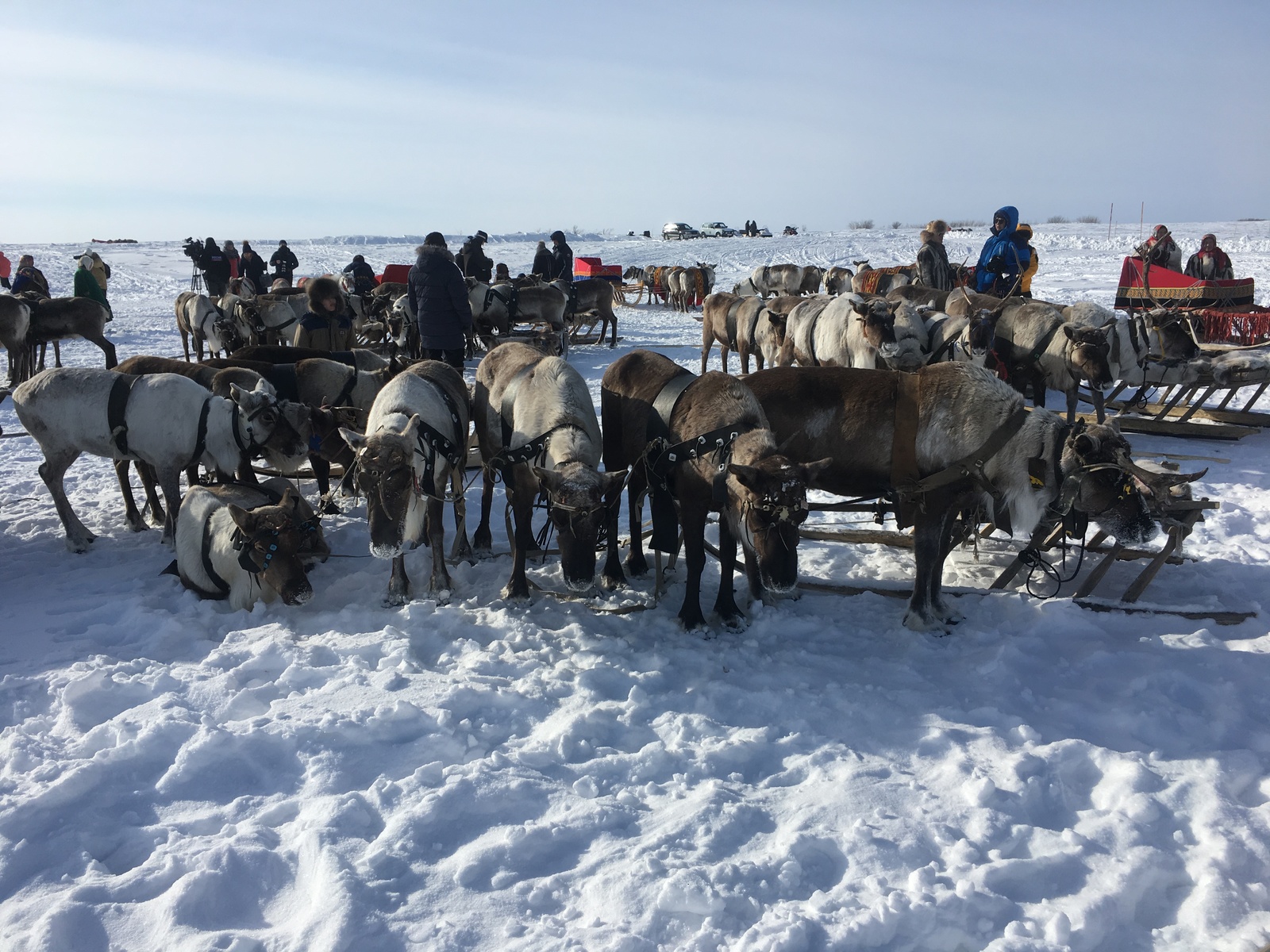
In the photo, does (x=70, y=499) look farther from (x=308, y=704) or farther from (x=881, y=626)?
(x=881, y=626)

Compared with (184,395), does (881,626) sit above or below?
below

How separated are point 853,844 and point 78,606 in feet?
16.2

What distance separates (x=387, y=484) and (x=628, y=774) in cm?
229

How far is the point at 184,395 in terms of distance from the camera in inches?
237

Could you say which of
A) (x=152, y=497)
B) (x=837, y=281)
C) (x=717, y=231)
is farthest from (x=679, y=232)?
(x=152, y=497)

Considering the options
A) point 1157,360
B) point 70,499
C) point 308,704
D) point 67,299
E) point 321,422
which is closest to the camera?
point 308,704

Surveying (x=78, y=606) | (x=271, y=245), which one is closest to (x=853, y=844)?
(x=78, y=606)

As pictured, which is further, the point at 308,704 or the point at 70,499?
the point at 70,499

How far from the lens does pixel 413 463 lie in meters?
4.79

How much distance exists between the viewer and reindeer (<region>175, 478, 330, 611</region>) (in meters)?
4.78

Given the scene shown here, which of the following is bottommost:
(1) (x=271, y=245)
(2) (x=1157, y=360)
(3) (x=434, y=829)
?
(3) (x=434, y=829)

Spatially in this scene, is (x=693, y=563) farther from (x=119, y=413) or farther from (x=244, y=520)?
(x=119, y=413)

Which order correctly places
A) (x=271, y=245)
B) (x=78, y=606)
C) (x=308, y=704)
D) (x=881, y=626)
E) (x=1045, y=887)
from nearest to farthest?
(x=1045, y=887)
(x=308, y=704)
(x=881, y=626)
(x=78, y=606)
(x=271, y=245)

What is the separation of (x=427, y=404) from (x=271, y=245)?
56884mm
